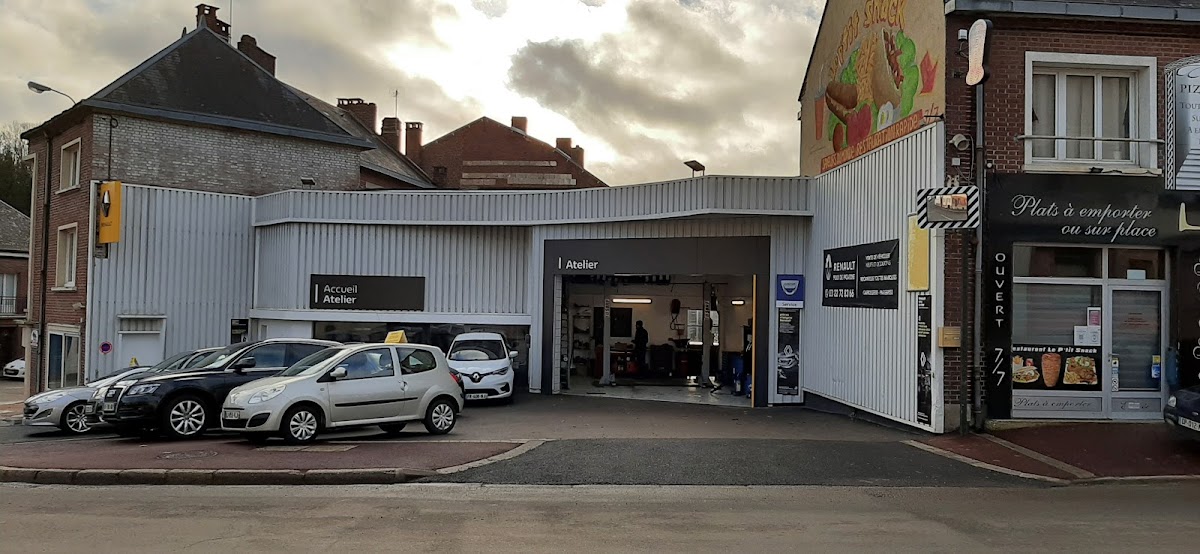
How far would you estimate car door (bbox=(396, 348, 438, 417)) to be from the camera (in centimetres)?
1284

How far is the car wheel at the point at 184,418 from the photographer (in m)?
12.5

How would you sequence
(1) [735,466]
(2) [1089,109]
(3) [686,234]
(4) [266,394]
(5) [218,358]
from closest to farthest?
(1) [735,466] → (4) [266,394] → (2) [1089,109] → (5) [218,358] → (3) [686,234]

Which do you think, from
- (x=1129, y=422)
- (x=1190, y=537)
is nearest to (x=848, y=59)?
(x=1129, y=422)

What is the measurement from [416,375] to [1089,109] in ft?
36.2

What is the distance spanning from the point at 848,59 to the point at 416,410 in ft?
36.7

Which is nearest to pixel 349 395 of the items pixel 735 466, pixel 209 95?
pixel 735 466

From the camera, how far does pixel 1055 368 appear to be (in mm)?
12789

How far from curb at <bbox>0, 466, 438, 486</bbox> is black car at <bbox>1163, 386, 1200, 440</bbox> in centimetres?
914

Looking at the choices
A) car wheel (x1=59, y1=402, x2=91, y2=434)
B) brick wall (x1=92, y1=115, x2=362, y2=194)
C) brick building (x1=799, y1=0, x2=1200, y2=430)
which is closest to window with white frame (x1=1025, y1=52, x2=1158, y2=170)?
brick building (x1=799, y1=0, x2=1200, y2=430)

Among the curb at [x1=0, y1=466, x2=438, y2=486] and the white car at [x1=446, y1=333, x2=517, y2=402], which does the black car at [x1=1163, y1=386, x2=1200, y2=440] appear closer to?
the curb at [x1=0, y1=466, x2=438, y2=486]

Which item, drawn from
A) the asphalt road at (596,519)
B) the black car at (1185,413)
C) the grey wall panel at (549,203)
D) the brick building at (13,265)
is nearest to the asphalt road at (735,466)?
the asphalt road at (596,519)

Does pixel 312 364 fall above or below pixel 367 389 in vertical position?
above

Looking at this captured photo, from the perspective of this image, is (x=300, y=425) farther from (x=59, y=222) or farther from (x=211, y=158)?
(x=59, y=222)

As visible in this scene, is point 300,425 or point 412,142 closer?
point 300,425
